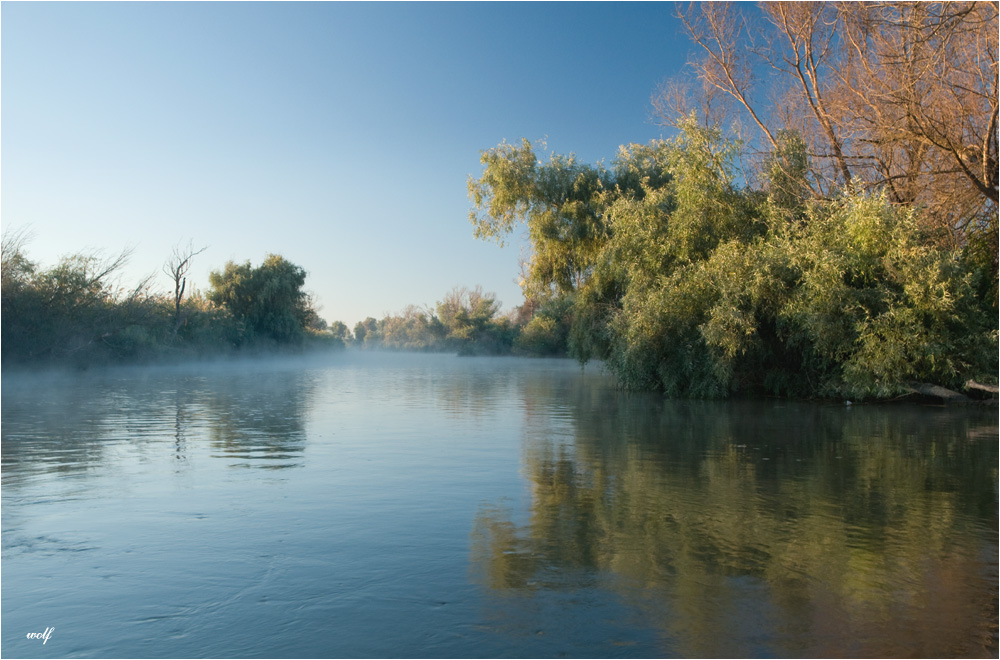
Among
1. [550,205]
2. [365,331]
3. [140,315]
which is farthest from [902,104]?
[365,331]

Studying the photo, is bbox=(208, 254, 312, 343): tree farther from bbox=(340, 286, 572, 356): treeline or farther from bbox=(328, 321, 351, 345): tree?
bbox=(328, 321, 351, 345): tree

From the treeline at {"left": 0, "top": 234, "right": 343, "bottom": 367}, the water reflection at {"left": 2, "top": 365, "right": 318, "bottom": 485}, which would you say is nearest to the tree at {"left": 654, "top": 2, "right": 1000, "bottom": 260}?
the water reflection at {"left": 2, "top": 365, "right": 318, "bottom": 485}

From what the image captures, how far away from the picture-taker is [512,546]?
557 cm

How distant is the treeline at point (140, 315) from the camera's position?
98.2 ft

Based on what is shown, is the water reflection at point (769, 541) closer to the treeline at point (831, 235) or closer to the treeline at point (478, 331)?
the treeline at point (831, 235)

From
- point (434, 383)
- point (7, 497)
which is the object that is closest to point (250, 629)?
point (7, 497)

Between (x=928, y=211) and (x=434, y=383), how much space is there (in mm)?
17649

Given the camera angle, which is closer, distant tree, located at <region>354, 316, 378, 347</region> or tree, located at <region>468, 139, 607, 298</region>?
tree, located at <region>468, 139, 607, 298</region>

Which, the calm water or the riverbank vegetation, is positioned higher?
the riverbank vegetation

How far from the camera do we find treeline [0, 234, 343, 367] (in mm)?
29938

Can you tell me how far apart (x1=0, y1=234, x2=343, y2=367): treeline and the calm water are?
2180 cm

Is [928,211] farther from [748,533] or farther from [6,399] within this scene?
[6,399]

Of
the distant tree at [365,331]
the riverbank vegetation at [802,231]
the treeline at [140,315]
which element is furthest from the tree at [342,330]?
the riverbank vegetation at [802,231]

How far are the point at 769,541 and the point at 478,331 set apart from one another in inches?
3016
